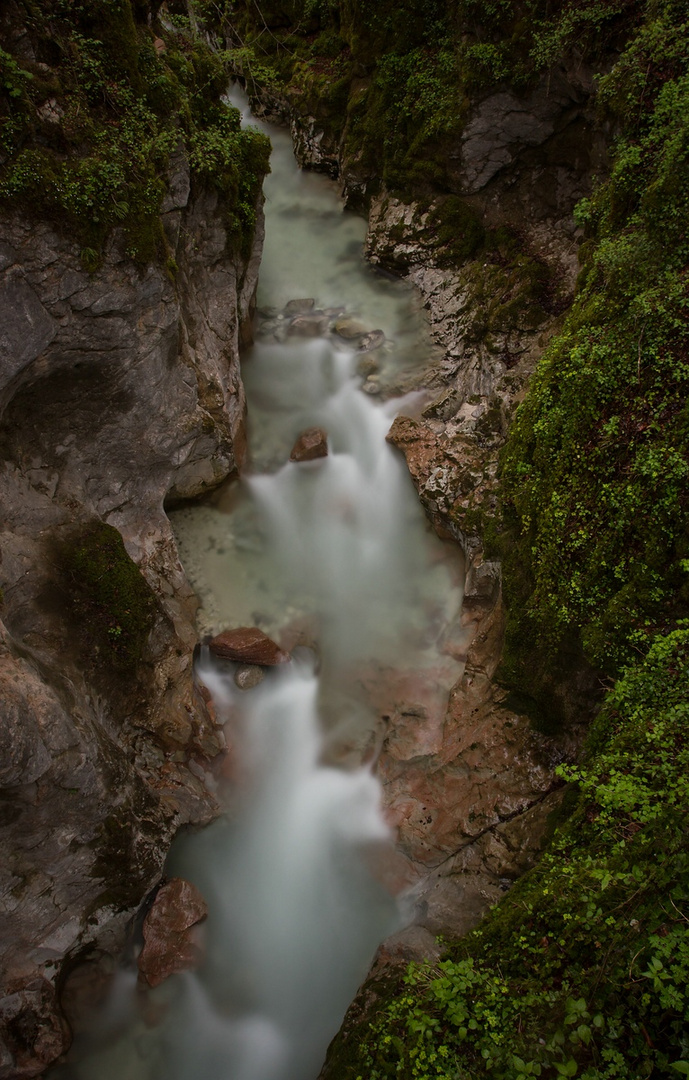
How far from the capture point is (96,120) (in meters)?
5.92

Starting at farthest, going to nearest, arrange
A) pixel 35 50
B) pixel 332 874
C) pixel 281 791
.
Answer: pixel 281 791
pixel 332 874
pixel 35 50

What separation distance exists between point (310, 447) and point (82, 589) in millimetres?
4122

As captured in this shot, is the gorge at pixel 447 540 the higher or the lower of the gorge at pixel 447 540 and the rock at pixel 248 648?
the higher

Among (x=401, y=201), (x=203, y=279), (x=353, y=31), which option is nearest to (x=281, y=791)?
(x=203, y=279)

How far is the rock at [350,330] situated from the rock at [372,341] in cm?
11

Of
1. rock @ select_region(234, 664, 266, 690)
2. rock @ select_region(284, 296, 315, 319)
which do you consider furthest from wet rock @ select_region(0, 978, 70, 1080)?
rock @ select_region(284, 296, 315, 319)

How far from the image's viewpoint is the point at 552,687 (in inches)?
248

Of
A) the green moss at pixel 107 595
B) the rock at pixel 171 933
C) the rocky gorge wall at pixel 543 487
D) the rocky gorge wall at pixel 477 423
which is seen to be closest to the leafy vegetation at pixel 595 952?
the rocky gorge wall at pixel 543 487

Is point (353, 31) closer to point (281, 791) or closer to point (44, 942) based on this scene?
point (281, 791)

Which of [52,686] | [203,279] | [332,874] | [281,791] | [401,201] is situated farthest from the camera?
[401,201]

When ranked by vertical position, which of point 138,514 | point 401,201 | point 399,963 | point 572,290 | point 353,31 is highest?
point 353,31

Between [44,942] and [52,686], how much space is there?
2.44 m

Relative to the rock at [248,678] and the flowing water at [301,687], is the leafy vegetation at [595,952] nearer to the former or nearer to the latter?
the flowing water at [301,687]

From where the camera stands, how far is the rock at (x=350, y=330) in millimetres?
10766
